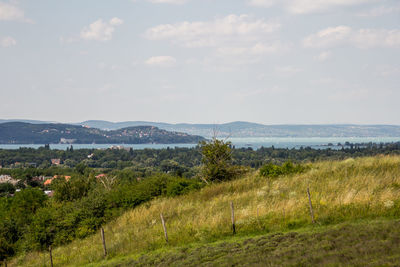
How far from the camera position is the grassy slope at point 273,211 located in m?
12.8

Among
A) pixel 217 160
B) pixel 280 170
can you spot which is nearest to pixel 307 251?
pixel 280 170

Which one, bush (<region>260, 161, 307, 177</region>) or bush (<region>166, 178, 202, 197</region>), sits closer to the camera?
bush (<region>260, 161, 307, 177</region>)

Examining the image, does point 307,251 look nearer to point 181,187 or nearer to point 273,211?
point 273,211

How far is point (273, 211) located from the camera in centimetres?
1497

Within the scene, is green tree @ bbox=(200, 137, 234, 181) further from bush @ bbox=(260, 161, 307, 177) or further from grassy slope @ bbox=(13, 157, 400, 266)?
grassy slope @ bbox=(13, 157, 400, 266)

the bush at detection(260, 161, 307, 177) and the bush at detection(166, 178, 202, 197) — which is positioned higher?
the bush at detection(260, 161, 307, 177)

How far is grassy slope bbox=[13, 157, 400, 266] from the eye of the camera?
12.8m

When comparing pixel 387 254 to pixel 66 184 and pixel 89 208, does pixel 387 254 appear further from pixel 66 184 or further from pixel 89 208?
pixel 66 184

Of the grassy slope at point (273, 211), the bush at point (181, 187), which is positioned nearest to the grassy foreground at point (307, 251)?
the grassy slope at point (273, 211)

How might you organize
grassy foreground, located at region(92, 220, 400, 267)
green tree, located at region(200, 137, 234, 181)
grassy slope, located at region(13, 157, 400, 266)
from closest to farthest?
1. grassy foreground, located at region(92, 220, 400, 267)
2. grassy slope, located at region(13, 157, 400, 266)
3. green tree, located at region(200, 137, 234, 181)

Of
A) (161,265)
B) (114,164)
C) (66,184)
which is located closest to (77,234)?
(161,265)

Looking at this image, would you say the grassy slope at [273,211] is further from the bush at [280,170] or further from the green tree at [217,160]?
the green tree at [217,160]

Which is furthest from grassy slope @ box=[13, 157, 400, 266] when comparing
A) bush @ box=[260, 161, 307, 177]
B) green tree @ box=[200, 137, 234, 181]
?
green tree @ box=[200, 137, 234, 181]

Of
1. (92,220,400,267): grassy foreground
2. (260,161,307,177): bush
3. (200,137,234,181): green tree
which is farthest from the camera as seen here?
(200,137,234,181): green tree
